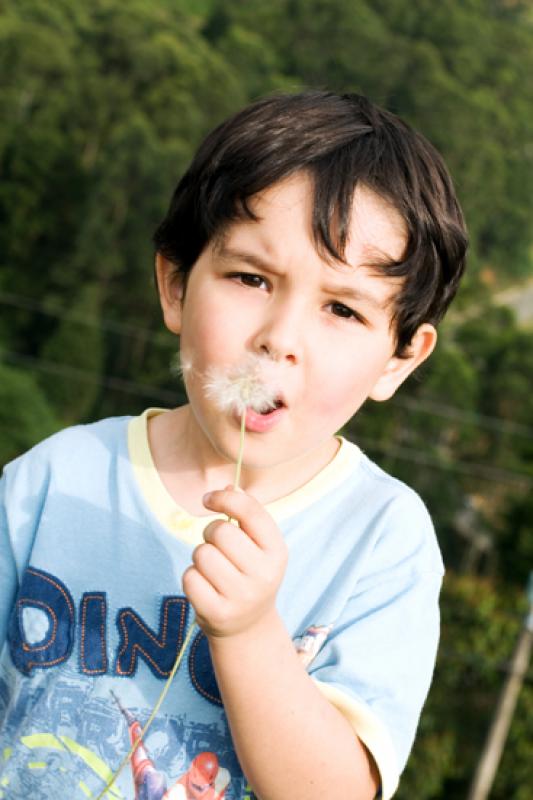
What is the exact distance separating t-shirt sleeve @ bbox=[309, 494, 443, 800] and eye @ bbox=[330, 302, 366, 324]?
0.49 feet

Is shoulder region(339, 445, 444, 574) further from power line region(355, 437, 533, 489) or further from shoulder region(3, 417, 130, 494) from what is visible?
power line region(355, 437, 533, 489)

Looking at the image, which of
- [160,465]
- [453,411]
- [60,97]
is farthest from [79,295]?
[160,465]

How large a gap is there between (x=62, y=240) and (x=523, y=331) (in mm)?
8820

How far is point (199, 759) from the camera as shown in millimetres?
708

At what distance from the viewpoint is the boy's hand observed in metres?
0.61

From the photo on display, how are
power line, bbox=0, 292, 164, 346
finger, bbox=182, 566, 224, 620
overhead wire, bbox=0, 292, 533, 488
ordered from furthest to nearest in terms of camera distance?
power line, bbox=0, 292, 164, 346 → overhead wire, bbox=0, 292, 533, 488 → finger, bbox=182, 566, 224, 620

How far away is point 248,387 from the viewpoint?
0.66m

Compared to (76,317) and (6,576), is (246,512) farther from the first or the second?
(76,317)

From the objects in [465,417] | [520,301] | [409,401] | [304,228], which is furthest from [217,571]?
[520,301]

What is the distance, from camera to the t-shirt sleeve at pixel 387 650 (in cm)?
67

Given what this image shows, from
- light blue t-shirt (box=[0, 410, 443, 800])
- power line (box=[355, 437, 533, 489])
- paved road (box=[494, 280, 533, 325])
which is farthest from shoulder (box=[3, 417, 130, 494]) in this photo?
paved road (box=[494, 280, 533, 325])

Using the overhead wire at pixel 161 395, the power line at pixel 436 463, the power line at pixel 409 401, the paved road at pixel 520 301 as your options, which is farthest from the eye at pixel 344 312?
the paved road at pixel 520 301

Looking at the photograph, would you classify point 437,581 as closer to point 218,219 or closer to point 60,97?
point 218,219

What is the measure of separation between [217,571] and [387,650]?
0.15 m
